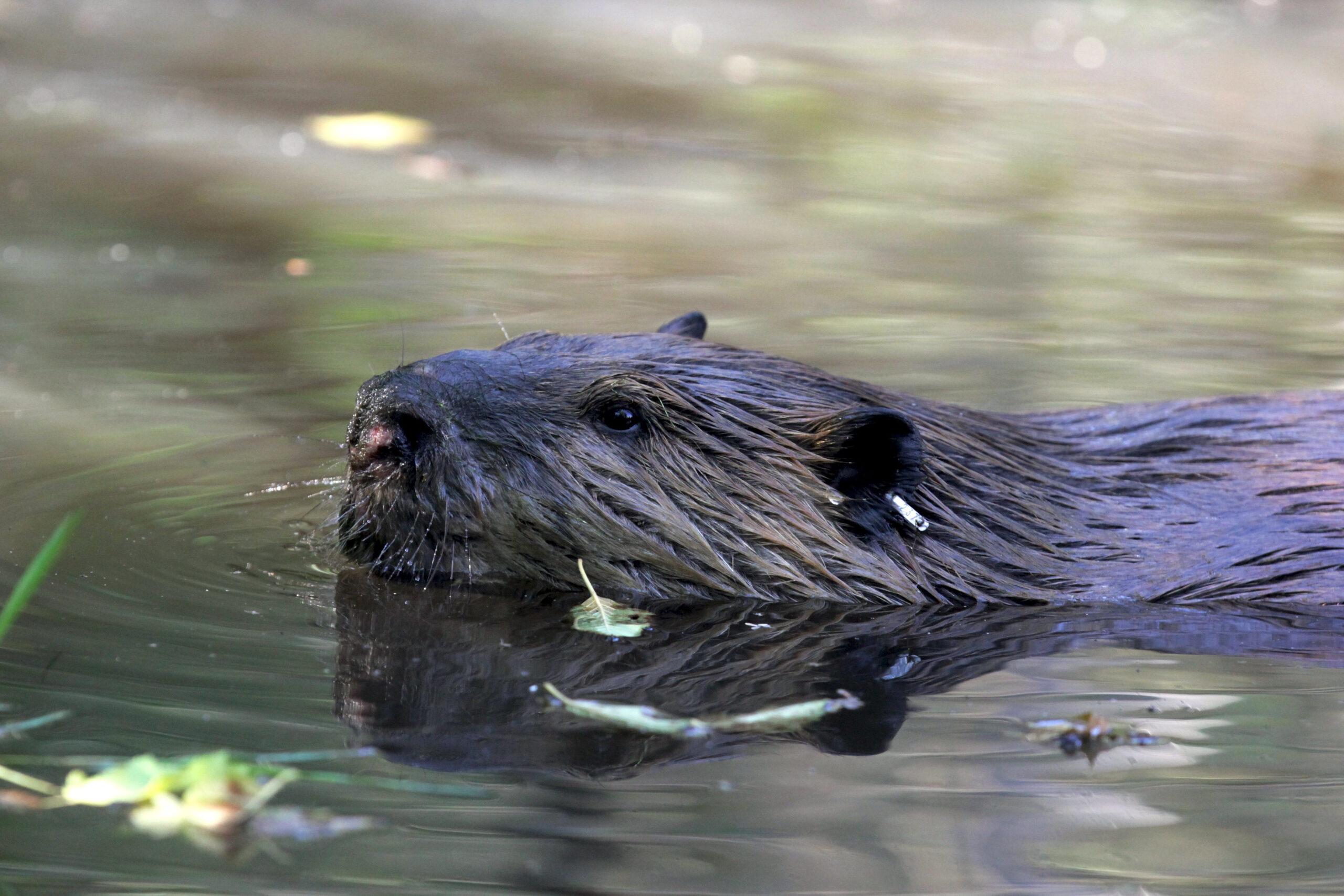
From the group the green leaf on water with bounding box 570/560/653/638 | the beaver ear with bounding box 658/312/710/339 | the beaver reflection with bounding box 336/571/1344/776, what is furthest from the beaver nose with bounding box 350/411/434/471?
the beaver ear with bounding box 658/312/710/339

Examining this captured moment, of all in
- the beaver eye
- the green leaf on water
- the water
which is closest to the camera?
the water

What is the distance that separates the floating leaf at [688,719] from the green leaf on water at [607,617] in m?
0.48

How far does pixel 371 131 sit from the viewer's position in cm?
1097

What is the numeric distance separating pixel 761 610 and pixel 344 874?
1892mm

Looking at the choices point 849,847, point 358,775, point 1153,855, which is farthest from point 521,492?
point 1153,855

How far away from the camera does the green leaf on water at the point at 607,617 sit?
4.30m

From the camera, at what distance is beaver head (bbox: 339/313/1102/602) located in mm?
4434

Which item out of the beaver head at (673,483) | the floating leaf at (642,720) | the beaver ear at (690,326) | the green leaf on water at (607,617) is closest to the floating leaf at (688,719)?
the floating leaf at (642,720)

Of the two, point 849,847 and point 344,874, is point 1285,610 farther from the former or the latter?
point 344,874

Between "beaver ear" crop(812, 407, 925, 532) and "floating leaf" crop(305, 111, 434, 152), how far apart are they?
666 centimetres

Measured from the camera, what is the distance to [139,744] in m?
3.38

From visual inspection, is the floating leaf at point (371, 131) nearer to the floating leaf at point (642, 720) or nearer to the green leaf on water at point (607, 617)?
the green leaf on water at point (607, 617)

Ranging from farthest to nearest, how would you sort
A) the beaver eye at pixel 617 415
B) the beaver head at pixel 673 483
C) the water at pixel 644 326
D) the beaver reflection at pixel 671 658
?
the beaver eye at pixel 617 415 → the beaver head at pixel 673 483 → the beaver reflection at pixel 671 658 → the water at pixel 644 326

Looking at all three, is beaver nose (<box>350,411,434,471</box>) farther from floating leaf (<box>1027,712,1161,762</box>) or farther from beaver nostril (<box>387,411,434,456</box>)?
floating leaf (<box>1027,712,1161,762</box>)
